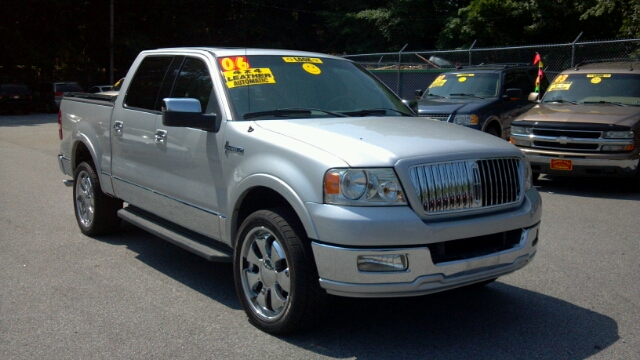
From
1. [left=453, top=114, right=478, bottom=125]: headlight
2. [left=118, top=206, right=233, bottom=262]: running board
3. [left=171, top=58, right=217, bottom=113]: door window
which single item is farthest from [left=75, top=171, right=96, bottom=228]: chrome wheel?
[left=453, top=114, right=478, bottom=125]: headlight

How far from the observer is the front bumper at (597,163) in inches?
402

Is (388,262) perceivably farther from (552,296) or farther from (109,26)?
(109,26)

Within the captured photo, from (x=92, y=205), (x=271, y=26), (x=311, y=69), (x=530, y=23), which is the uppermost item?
(x=271, y=26)

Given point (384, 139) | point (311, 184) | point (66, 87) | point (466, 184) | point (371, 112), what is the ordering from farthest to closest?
point (66, 87) < point (371, 112) < point (384, 139) < point (466, 184) < point (311, 184)

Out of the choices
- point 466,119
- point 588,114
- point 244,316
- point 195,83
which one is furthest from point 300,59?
point 466,119

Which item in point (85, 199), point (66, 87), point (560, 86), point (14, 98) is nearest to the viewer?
point (85, 199)

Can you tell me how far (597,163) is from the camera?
10.3 metres

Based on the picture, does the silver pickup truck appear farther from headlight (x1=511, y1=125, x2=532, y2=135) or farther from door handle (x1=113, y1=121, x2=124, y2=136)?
headlight (x1=511, y1=125, x2=532, y2=135)

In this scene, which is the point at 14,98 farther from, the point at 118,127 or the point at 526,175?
the point at 526,175

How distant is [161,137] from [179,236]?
2.77 ft

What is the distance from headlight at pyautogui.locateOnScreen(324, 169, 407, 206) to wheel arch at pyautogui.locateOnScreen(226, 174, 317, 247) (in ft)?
0.68

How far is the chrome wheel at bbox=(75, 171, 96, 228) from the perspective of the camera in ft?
24.0

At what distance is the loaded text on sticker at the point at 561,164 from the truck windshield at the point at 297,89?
5.35 meters

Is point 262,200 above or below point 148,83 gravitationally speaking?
below
